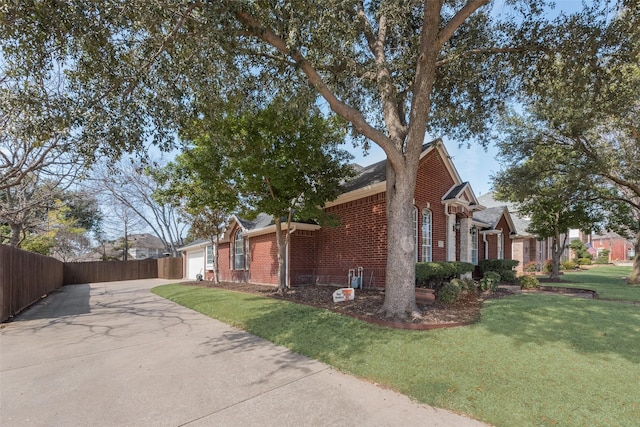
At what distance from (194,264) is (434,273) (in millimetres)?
20794

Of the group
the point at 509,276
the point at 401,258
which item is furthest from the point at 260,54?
the point at 509,276

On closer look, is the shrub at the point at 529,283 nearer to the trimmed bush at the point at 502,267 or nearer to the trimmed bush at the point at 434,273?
the trimmed bush at the point at 502,267

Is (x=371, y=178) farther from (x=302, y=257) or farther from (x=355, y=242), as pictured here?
(x=302, y=257)

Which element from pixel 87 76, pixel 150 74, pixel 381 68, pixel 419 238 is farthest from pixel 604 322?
pixel 87 76

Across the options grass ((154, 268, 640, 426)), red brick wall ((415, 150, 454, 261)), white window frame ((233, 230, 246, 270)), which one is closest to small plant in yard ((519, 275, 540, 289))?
red brick wall ((415, 150, 454, 261))

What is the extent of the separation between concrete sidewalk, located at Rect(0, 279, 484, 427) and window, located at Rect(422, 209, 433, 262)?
8186 mm

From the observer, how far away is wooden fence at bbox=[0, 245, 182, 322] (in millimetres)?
8883

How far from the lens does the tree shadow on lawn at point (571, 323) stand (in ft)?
17.5

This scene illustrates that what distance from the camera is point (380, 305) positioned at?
341 inches

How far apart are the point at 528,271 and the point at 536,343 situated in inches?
917

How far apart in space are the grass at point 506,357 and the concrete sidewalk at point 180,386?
1.23 ft

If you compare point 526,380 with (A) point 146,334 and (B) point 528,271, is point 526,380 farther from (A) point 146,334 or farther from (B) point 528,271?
(B) point 528,271

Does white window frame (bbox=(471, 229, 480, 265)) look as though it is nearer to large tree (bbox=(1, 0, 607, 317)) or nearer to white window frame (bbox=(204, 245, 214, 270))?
large tree (bbox=(1, 0, 607, 317))

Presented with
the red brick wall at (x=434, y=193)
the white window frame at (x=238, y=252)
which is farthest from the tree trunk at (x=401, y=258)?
the white window frame at (x=238, y=252)
